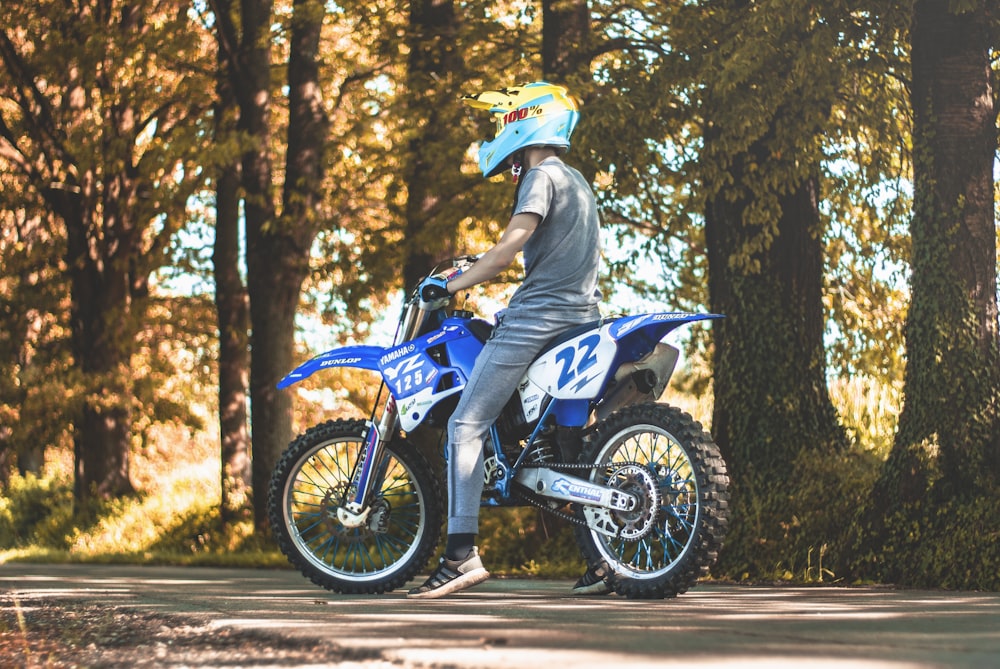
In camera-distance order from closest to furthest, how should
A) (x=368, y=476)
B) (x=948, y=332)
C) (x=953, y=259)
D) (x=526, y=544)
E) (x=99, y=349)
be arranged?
(x=368, y=476)
(x=948, y=332)
(x=953, y=259)
(x=526, y=544)
(x=99, y=349)

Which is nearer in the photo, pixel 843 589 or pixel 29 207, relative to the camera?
pixel 843 589

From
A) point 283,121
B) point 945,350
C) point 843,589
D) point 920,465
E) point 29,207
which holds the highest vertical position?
point 283,121

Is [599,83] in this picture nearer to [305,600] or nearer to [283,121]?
[305,600]

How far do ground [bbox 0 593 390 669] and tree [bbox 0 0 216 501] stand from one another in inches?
602

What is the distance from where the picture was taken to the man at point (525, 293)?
666cm

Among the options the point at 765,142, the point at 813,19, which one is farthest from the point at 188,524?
the point at 813,19

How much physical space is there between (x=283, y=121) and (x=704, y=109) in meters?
15.4

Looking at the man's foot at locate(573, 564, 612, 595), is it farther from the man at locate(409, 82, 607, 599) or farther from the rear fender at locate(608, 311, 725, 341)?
the rear fender at locate(608, 311, 725, 341)

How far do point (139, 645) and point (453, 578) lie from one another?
204 cm

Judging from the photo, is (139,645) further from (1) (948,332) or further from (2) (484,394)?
(1) (948,332)

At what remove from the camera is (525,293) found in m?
6.73

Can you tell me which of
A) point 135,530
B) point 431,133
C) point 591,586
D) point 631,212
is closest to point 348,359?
point 591,586

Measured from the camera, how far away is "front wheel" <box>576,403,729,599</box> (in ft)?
20.0

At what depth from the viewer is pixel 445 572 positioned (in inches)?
267
